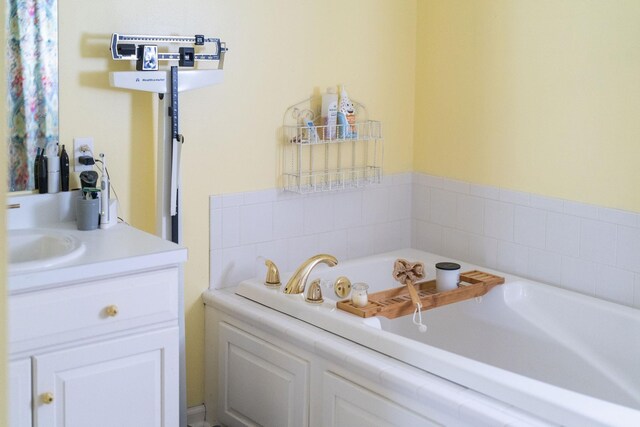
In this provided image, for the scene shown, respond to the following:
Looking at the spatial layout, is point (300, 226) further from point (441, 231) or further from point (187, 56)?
point (187, 56)

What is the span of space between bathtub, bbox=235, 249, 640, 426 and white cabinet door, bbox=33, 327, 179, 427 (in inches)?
22.0

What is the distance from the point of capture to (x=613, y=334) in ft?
9.62

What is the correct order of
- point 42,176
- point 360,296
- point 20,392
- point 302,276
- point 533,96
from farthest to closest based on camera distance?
point 533,96 → point 302,276 → point 360,296 → point 42,176 → point 20,392

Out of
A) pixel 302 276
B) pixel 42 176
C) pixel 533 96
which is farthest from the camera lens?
pixel 533 96

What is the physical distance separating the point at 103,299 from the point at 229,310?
0.79 metres

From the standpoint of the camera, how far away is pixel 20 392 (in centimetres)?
229

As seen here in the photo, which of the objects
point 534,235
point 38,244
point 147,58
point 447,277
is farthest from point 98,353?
point 534,235

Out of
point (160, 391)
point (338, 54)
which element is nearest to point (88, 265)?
point (160, 391)

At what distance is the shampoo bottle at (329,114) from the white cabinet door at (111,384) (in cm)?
119

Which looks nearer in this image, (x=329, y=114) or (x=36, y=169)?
(x=36, y=169)

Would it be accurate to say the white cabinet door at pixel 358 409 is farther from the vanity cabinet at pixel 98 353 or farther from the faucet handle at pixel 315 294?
the vanity cabinet at pixel 98 353

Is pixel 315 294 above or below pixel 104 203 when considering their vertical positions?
below

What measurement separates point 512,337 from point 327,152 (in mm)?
1061

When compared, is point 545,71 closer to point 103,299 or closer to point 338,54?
point 338,54
